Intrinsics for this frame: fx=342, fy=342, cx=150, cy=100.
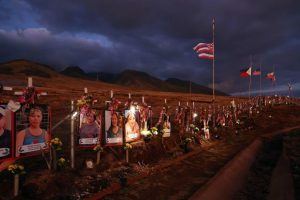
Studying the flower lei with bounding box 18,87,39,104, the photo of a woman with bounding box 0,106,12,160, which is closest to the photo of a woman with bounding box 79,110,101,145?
the flower lei with bounding box 18,87,39,104

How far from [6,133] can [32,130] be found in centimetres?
127

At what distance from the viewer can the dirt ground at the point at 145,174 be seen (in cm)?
1188

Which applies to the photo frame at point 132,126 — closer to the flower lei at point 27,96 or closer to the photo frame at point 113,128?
the photo frame at point 113,128

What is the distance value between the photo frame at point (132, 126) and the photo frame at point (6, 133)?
827 cm

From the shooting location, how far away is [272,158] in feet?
86.4

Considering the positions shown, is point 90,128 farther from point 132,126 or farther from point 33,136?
point 132,126

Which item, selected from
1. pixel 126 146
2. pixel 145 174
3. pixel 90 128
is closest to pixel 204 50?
pixel 126 146

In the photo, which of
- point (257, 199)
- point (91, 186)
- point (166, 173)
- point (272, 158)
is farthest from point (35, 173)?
point (272, 158)

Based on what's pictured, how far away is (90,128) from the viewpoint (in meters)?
15.2

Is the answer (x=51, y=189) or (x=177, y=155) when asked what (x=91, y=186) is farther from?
(x=177, y=155)

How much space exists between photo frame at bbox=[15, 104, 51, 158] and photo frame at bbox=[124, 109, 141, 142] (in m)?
6.55

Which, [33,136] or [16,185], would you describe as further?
[33,136]

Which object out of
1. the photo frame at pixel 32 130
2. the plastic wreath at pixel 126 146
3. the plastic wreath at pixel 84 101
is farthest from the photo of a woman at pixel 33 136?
the plastic wreath at pixel 126 146

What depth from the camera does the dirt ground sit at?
1188 cm
